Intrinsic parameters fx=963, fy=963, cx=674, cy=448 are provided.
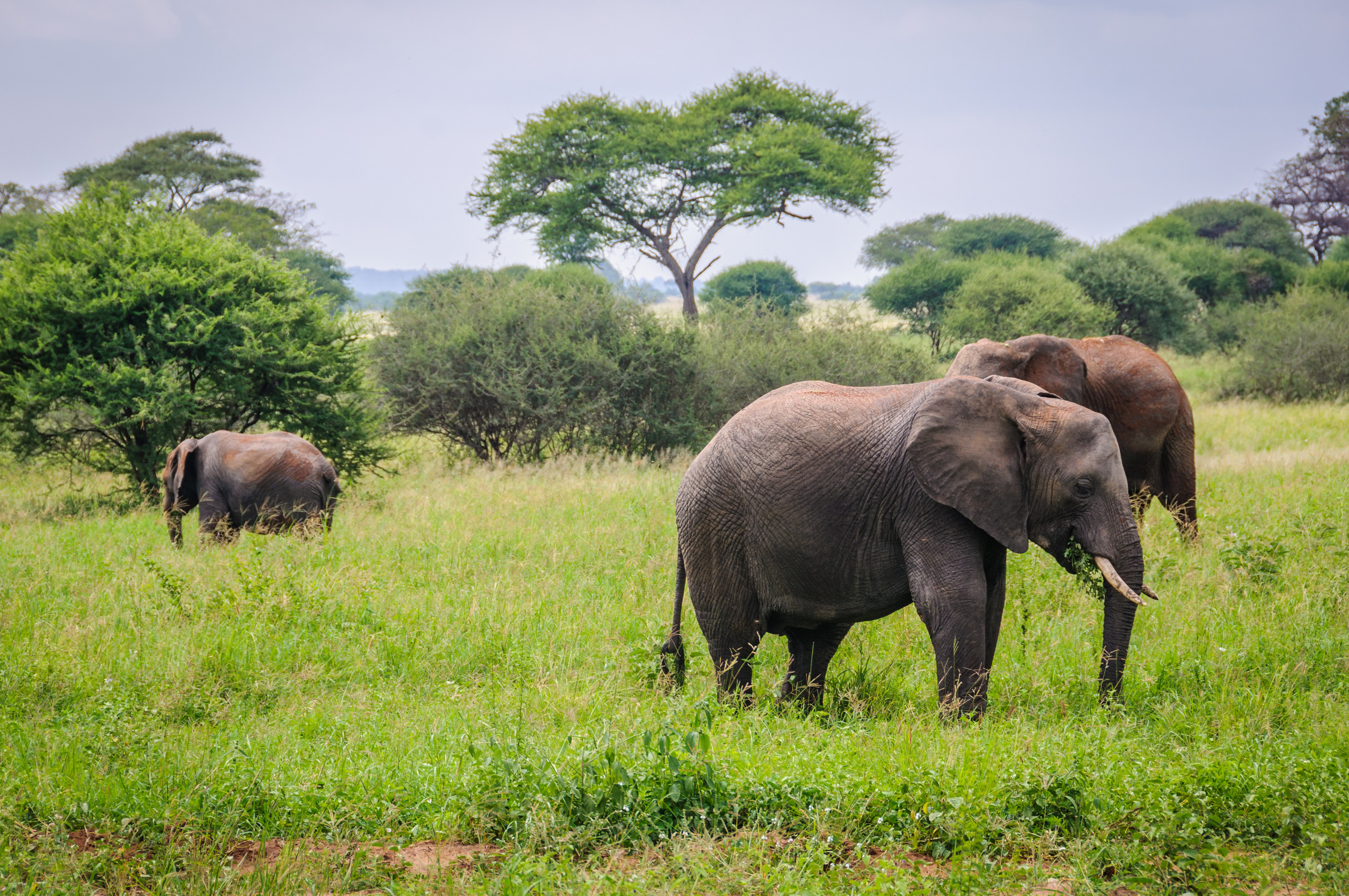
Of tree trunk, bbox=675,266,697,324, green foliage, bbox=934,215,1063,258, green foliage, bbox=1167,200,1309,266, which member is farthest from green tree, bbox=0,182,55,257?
green foliage, bbox=1167,200,1309,266

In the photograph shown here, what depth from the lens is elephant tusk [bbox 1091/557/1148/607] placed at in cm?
429

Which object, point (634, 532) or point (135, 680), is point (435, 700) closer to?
point (135, 680)

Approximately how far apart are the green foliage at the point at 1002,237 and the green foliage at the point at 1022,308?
1806cm

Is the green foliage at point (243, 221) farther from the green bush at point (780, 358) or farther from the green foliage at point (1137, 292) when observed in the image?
the green foliage at point (1137, 292)

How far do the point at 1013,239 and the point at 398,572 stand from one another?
44.8 meters

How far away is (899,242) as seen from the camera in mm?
58000

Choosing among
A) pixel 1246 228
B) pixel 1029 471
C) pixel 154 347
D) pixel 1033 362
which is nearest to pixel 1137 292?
pixel 1246 228

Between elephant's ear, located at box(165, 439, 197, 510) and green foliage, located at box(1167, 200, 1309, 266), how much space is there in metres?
42.2

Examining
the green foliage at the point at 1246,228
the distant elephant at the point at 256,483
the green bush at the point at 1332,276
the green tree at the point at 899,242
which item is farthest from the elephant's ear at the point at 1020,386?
the green tree at the point at 899,242

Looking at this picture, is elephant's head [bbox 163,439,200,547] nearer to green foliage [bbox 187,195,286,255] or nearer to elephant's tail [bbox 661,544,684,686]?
elephant's tail [bbox 661,544,684,686]

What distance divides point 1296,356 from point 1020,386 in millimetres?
23466

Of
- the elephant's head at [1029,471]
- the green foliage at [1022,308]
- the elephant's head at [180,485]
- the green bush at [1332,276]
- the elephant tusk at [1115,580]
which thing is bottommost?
the elephant's head at [180,485]

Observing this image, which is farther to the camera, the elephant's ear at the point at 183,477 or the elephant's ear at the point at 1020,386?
the elephant's ear at the point at 183,477

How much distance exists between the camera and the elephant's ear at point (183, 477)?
10.1m
